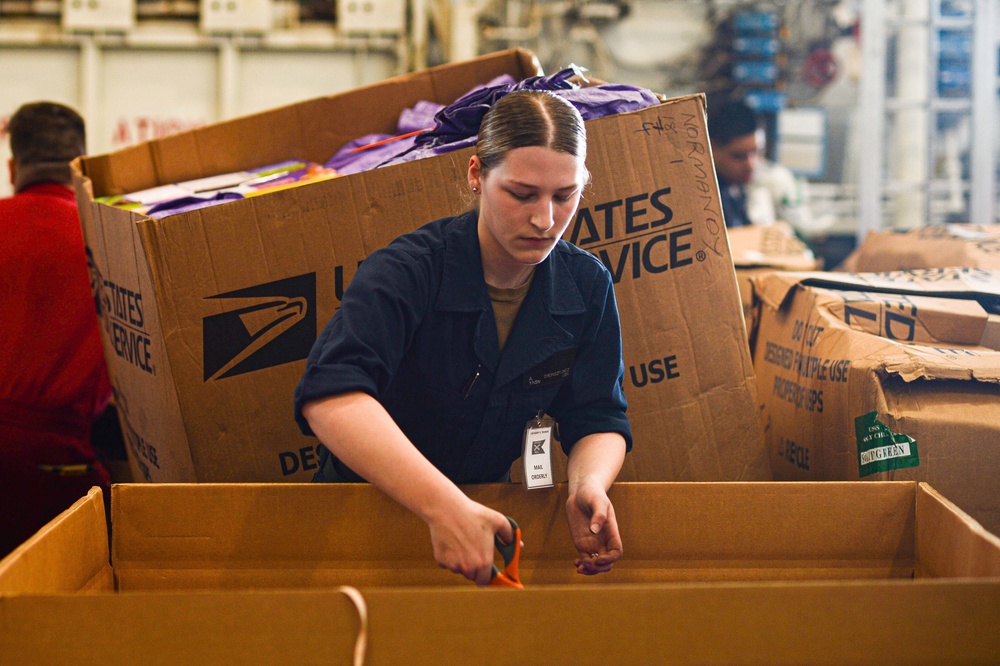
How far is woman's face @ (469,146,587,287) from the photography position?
1167 mm

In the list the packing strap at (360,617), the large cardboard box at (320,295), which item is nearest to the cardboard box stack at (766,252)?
the large cardboard box at (320,295)

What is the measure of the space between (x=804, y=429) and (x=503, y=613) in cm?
134

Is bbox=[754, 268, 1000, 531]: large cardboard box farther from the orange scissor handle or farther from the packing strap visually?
the packing strap

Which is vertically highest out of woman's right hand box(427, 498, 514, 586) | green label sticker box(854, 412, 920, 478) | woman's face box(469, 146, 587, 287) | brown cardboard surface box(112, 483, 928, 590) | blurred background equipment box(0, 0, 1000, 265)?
blurred background equipment box(0, 0, 1000, 265)

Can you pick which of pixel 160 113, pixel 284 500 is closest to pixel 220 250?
pixel 284 500

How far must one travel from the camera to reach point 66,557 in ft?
3.39

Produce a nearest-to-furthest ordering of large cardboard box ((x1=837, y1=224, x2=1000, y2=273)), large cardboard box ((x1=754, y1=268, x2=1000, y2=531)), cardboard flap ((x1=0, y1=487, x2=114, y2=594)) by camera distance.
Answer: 1. cardboard flap ((x1=0, y1=487, x2=114, y2=594))
2. large cardboard box ((x1=754, y1=268, x2=1000, y2=531))
3. large cardboard box ((x1=837, y1=224, x2=1000, y2=273))

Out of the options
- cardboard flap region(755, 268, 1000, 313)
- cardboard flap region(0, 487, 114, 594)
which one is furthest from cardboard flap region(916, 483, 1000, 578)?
cardboard flap region(0, 487, 114, 594)

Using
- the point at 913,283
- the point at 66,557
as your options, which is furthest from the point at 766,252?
the point at 66,557

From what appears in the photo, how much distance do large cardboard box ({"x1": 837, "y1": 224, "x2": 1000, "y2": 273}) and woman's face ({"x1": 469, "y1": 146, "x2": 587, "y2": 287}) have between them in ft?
5.18

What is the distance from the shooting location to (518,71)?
221cm

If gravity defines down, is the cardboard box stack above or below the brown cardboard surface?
above

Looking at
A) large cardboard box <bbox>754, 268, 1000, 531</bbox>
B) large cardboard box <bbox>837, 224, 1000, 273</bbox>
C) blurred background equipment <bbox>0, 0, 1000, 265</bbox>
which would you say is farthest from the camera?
blurred background equipment <bbox>0, 0, 1000, 265</bbox>

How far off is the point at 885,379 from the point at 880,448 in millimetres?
129
